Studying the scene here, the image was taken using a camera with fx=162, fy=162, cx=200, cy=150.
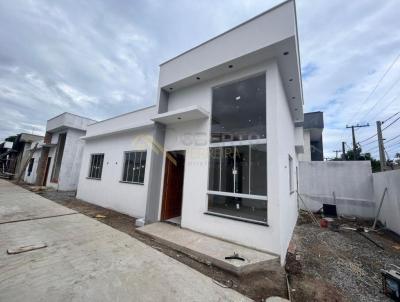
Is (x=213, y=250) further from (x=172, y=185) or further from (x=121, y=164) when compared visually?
(x=121, y=164)

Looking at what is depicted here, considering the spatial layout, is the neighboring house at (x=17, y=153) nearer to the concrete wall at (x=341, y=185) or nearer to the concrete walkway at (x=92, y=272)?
the concrete walkway at (x=92, y=272)

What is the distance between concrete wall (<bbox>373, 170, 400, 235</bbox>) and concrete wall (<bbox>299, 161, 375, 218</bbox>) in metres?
0.81

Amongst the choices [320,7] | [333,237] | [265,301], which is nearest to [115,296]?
[265,301]

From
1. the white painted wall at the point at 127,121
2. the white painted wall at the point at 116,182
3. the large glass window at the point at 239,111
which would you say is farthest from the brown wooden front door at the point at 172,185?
the white painted wall at the point at 127,121

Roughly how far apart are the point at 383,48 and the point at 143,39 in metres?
9.26

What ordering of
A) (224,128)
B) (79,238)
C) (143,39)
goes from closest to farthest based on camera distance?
(79,238) → (224,128) → (143,39)

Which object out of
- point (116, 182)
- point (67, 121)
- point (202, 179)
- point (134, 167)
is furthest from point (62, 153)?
point (202, 179)

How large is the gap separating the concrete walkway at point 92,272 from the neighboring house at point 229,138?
1445 millimetres

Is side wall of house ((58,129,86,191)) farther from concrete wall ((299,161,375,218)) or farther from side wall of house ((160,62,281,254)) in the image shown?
concrete wall ((299,161,375,218))

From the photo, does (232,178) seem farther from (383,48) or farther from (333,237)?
(383,48)

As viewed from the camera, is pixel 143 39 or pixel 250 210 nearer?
pixel 250 210

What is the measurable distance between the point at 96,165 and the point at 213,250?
7.84m

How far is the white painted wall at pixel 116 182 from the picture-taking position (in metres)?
6.32

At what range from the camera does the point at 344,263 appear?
361 cm
